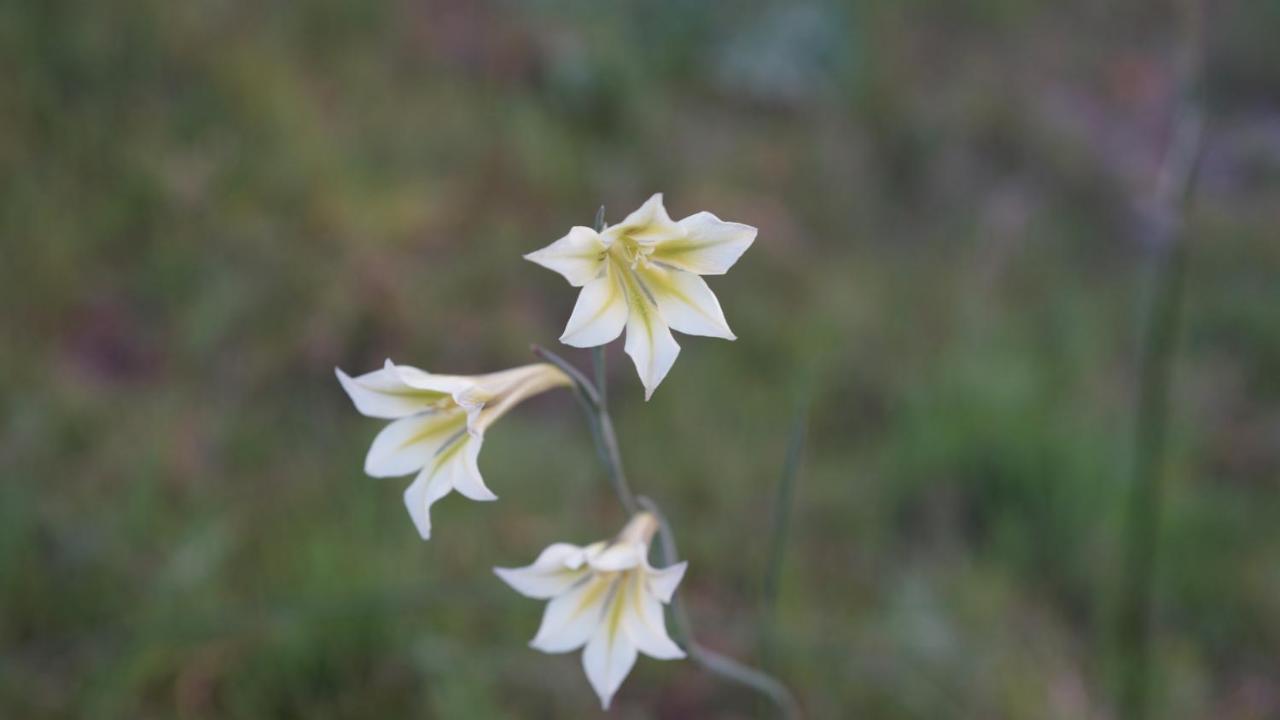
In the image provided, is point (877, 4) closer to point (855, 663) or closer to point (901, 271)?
point (901, 271)

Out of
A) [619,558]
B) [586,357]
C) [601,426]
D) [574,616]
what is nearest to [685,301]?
[601,426]

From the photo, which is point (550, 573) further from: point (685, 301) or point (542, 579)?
point (685, 301)

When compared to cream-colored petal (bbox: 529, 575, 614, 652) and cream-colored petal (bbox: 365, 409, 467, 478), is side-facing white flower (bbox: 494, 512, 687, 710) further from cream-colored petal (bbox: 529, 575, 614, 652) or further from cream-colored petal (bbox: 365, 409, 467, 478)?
cream-colored petal (bbox: 365, 409, 467, 478)

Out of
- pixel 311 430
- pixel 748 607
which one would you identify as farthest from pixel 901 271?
pixel 311 430

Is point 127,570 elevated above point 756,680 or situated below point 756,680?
below

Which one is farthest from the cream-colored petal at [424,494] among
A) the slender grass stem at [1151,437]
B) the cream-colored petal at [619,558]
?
the slender grass stem at [1151,437]

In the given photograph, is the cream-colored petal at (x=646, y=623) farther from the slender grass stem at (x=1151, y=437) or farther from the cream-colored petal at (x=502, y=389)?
the slender grass stem at (x=1151, y=437)
